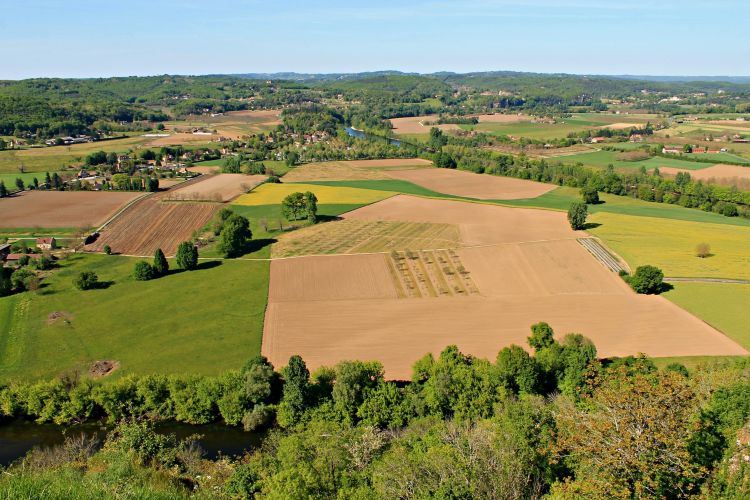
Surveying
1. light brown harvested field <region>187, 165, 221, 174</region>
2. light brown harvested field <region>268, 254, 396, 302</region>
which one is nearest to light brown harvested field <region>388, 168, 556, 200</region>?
light brown harvested field <region>187, 165, 221, 174</region>

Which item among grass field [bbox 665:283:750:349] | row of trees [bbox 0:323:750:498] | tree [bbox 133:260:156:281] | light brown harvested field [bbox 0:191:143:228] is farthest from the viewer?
light brown harvested field [bbox 0:191:143:228]

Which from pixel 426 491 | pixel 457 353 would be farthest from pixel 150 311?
pixel 426 491

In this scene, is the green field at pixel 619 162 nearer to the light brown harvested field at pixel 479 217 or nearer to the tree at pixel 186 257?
the light brown harvested field at pixel 479 217

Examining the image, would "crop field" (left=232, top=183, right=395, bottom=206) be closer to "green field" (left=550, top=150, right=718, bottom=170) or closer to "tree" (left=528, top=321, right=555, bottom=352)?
"tree" (left=528, top=321, right=555, bottom=352)

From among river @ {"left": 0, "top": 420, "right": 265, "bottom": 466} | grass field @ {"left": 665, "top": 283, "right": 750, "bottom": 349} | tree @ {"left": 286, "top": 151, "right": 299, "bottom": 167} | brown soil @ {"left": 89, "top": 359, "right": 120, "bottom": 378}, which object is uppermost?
tree @ {"left": 286, "top": 151, "right": 299, "bottom": 167}

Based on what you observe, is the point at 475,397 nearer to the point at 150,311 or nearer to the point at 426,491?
the point at 426,491

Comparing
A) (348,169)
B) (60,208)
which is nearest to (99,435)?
(60,208)
